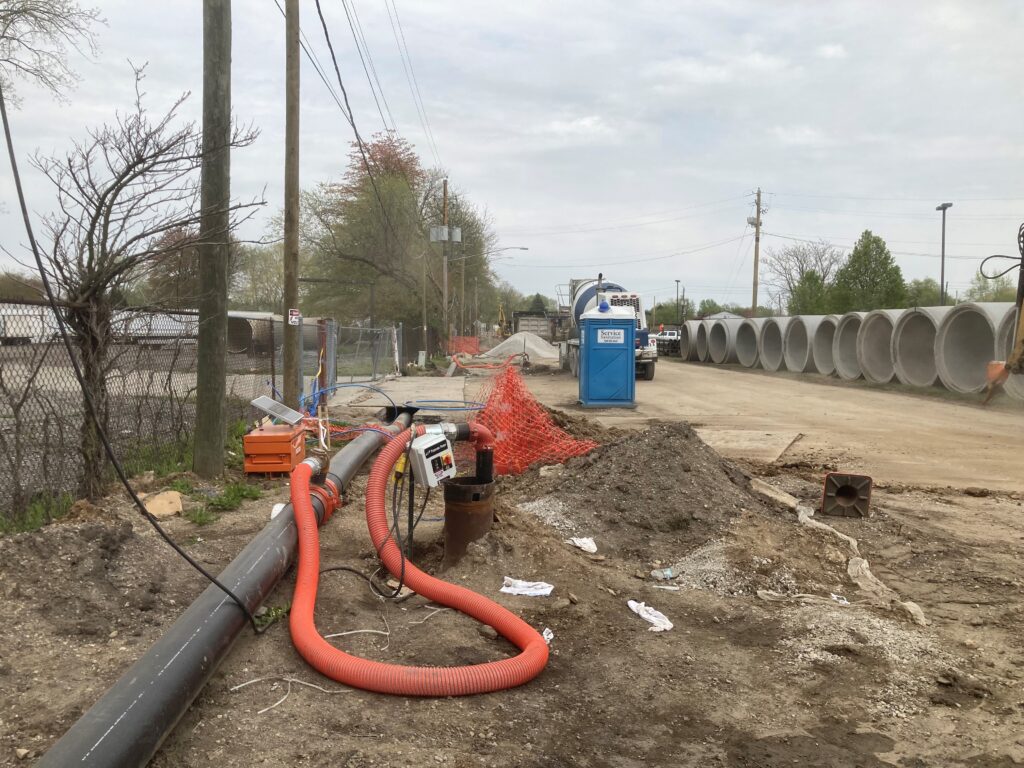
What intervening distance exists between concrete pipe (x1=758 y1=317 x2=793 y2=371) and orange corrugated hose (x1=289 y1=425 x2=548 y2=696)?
29557mm

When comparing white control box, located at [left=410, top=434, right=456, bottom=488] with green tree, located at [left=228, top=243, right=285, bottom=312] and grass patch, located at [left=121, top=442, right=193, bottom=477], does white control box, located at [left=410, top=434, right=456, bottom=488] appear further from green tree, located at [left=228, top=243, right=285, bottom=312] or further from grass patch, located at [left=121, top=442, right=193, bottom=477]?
green tree, located at [left=228, top=243, right=285, bottom=312]

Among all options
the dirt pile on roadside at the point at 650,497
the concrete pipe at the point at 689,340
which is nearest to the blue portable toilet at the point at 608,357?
the dirt pile on roadside at the point at 650,497

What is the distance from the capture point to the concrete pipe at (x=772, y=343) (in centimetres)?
3275

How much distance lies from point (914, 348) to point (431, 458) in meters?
22.2

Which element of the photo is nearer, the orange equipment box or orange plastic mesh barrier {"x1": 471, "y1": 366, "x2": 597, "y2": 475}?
the orange equipment box

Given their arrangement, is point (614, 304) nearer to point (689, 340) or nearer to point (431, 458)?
point (689, 340)

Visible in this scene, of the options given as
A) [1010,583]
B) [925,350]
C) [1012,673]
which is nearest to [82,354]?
[1012,673]

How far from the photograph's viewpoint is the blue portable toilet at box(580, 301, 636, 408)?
1730 cm

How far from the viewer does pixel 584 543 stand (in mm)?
6125

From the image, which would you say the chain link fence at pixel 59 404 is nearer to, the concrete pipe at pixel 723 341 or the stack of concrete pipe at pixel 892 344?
the stack of concrete pipe at pixel 892 344

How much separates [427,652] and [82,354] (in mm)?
3997

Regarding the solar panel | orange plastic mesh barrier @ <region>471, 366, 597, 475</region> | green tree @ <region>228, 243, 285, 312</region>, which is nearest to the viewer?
the solar panel

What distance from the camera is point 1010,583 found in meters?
5.57

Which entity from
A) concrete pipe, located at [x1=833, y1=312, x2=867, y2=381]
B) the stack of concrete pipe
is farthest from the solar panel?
concrete pipe, located at [x1=833, y1=312, x2=867, y2=381]
